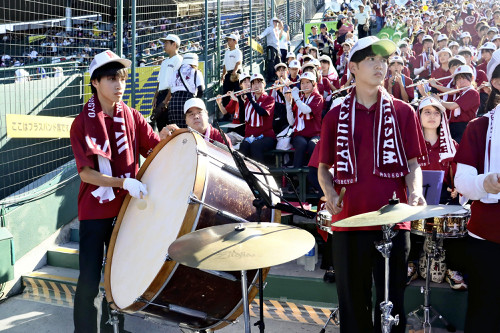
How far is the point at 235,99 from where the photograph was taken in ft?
31.2

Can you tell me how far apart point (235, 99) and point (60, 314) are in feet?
16.9

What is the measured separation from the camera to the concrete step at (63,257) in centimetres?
616

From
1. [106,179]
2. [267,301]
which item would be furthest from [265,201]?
[267,301]

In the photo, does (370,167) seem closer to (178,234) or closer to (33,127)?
(178,234)

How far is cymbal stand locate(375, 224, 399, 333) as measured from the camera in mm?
2830

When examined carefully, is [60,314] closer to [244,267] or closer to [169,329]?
[169,329]

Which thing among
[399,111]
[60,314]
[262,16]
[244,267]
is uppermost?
[262,16]

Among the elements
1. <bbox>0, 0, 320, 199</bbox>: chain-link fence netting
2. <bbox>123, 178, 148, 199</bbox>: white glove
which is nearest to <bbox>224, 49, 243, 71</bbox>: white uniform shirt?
<bbox>0, 0, 320, 199</bbox>: chain-link fence netting

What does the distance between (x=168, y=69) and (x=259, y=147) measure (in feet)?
5.71

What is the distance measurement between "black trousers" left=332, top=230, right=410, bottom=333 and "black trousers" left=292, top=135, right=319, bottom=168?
4.34 m

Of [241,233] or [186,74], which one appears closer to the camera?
[241,233]

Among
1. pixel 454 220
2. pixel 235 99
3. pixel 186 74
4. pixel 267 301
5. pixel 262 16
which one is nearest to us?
pixel 454 220

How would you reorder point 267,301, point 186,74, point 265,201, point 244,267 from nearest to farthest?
point 244,267, point 265,201, point 267,301, point 186,74

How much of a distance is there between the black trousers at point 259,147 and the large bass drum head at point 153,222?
13.7 feet
